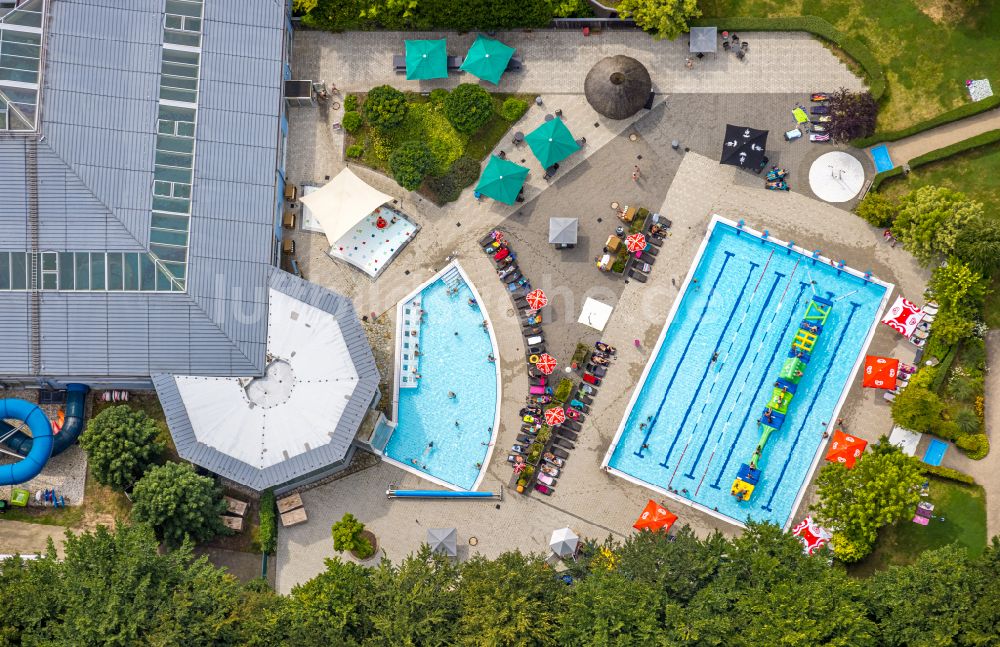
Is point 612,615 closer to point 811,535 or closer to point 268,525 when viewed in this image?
point 811,535

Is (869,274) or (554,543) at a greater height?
(869,274)

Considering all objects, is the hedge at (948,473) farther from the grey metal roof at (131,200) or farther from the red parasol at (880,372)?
the grey metal roof at (131,200)

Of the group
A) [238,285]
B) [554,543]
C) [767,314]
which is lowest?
[554,543]

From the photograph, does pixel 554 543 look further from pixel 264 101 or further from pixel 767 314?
pixel 264 101

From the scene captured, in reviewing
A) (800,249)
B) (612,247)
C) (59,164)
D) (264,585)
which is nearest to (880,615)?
(800,249)

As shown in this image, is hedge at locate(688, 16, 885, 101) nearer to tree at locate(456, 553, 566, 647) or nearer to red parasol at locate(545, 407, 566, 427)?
red parasol at locate(545, 407, 566, 427)

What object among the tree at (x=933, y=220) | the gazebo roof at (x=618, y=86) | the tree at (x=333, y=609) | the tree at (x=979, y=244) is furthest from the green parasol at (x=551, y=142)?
the tree at (x=333, y=609)

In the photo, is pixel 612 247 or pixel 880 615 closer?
pixel 880 615

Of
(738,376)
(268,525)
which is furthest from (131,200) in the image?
(738,376)
